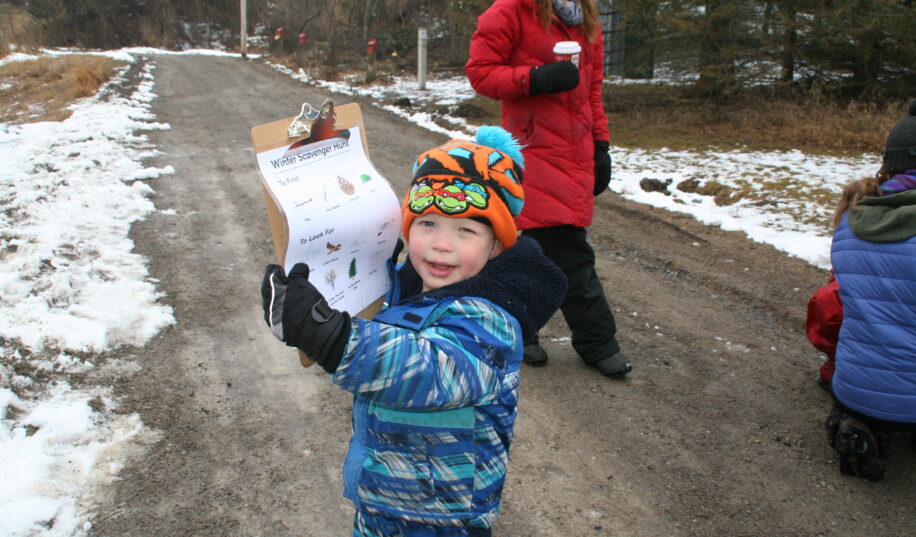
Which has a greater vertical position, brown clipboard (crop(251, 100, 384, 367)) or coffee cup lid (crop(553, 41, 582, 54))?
coffee cup lid (crop(553, 41, 582, 54))

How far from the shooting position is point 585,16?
10.8ft

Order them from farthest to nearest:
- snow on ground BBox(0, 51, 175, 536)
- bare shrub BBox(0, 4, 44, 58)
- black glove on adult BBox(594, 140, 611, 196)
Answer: bare shrub BBox(0, 4, 44, 58) < black glove on adult BBox(594, 140, 611, 196) < snow on ground BBox(0, 51, 175, 536)

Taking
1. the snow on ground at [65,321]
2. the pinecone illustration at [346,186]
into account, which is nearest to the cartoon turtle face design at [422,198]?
the pinecone illustration at [346,186]

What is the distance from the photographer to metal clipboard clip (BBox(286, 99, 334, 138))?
153cm

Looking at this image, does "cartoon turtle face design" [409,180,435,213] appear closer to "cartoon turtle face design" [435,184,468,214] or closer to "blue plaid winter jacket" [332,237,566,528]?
"cartoon turtle face design" [435,184,468,214]

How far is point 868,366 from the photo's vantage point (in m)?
2.89

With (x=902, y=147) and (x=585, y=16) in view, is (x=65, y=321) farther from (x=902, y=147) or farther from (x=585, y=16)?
(x=902, y=147)

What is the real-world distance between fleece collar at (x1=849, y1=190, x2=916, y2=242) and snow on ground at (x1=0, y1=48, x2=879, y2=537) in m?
2.59

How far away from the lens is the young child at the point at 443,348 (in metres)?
1.38

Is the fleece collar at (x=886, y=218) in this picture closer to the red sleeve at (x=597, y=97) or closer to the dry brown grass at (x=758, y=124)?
the red sleeve at (x=597, y=97)

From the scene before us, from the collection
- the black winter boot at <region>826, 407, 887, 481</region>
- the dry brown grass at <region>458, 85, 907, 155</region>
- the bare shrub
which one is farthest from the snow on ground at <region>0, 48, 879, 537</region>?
the bare shrub

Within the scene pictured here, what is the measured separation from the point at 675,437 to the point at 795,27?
8.67 meters

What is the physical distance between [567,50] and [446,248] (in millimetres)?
1714

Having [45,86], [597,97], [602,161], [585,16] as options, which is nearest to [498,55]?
[585,16]
